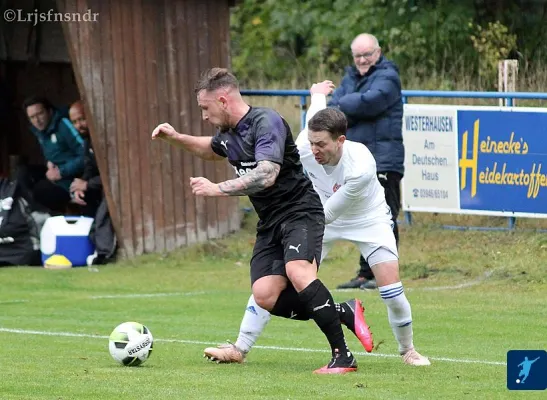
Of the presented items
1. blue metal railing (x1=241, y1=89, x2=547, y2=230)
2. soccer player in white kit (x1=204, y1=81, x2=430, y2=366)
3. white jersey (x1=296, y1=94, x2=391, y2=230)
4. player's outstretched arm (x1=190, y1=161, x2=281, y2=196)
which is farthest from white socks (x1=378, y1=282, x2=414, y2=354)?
blue metal railing (x1=241, y1=89, x2=547, y2=230)

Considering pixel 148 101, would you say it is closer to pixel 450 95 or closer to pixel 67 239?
pixel 67 239

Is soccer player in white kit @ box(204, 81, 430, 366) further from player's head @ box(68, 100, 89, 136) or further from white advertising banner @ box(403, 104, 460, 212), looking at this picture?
player's head @ box(68, 100, 89, 136)

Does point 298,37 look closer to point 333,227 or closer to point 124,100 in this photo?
point 124,100

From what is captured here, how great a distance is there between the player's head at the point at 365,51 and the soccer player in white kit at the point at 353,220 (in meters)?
4.12

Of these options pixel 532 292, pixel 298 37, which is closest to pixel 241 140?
pixel 532 292

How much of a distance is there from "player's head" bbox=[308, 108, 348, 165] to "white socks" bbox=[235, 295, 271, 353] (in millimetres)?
1049

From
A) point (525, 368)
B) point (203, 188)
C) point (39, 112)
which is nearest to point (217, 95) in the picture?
point (203, 188)

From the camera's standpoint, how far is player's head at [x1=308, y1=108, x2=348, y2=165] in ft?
28.1

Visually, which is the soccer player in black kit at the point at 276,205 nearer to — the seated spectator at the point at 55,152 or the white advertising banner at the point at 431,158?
the white advertising banner at the point at 431,158

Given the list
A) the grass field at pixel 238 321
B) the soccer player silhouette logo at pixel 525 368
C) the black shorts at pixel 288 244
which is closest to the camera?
the soccer player silhouette logo at pixel 525 368

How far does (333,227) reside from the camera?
9.25 metres

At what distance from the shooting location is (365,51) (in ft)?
43.2

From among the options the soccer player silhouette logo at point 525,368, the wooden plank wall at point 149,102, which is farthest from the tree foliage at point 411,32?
Answer: the soccer player silhouette logo at point 525,368

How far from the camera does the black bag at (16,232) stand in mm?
15898
